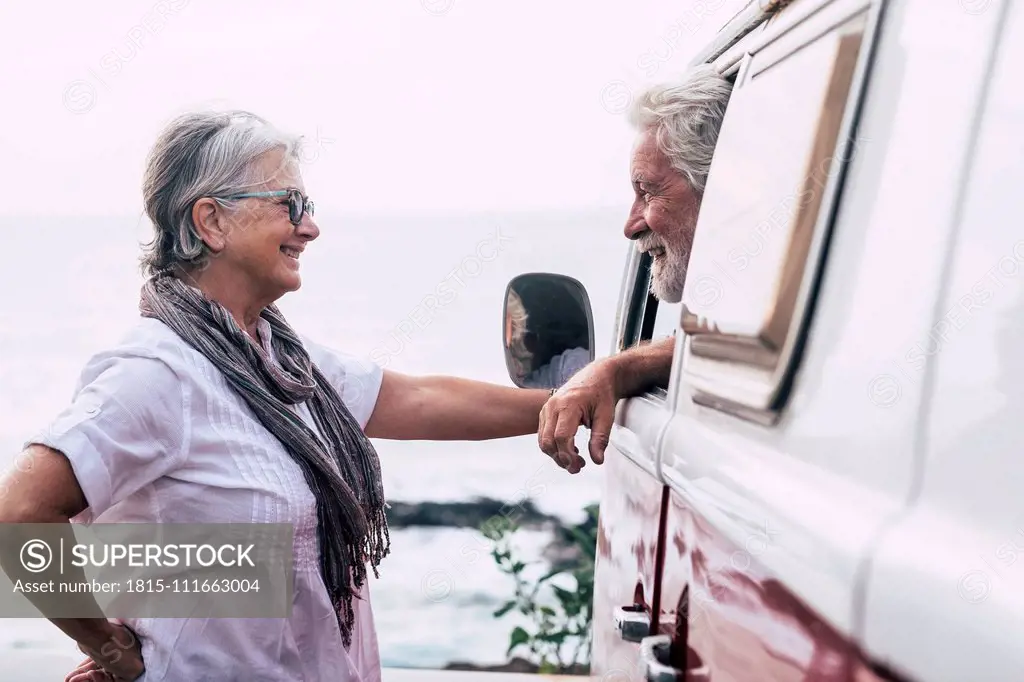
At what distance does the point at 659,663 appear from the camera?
1.56 meters

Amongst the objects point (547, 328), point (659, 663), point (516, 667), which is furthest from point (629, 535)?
point (516, 667)

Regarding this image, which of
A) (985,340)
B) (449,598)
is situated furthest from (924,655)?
(449,598)

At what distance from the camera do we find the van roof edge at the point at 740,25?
1818mm

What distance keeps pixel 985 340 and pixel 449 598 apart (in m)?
10.0

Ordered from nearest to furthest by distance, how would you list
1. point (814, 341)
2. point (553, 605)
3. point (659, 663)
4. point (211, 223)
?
point (814, 341)
point (659, 663)
point (211, 223)
point (553, 605)

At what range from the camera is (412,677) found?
6254 millimetres

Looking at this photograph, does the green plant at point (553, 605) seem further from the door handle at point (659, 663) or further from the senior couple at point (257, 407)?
the door handle at point (659, 663)

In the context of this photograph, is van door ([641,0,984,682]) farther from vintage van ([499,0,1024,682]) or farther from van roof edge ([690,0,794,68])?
van roof edge ([690,0,794,68])

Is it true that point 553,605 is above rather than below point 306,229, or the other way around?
below

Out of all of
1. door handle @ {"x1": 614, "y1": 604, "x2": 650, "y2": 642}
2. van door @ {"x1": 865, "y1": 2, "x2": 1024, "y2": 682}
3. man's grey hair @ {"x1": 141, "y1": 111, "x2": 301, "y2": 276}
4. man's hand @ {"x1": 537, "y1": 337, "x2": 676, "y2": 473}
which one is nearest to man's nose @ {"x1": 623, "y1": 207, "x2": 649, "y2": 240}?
man's hand @ {"x1": 537, "y1": 337, "x2": 676, "y2": 473}

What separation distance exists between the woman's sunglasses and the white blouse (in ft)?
1.34

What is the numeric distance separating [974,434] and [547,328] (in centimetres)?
191

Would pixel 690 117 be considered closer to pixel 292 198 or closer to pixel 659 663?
pixel 292 198

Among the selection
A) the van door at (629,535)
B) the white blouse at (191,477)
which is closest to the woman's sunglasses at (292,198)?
the white blouse at (191,477)
